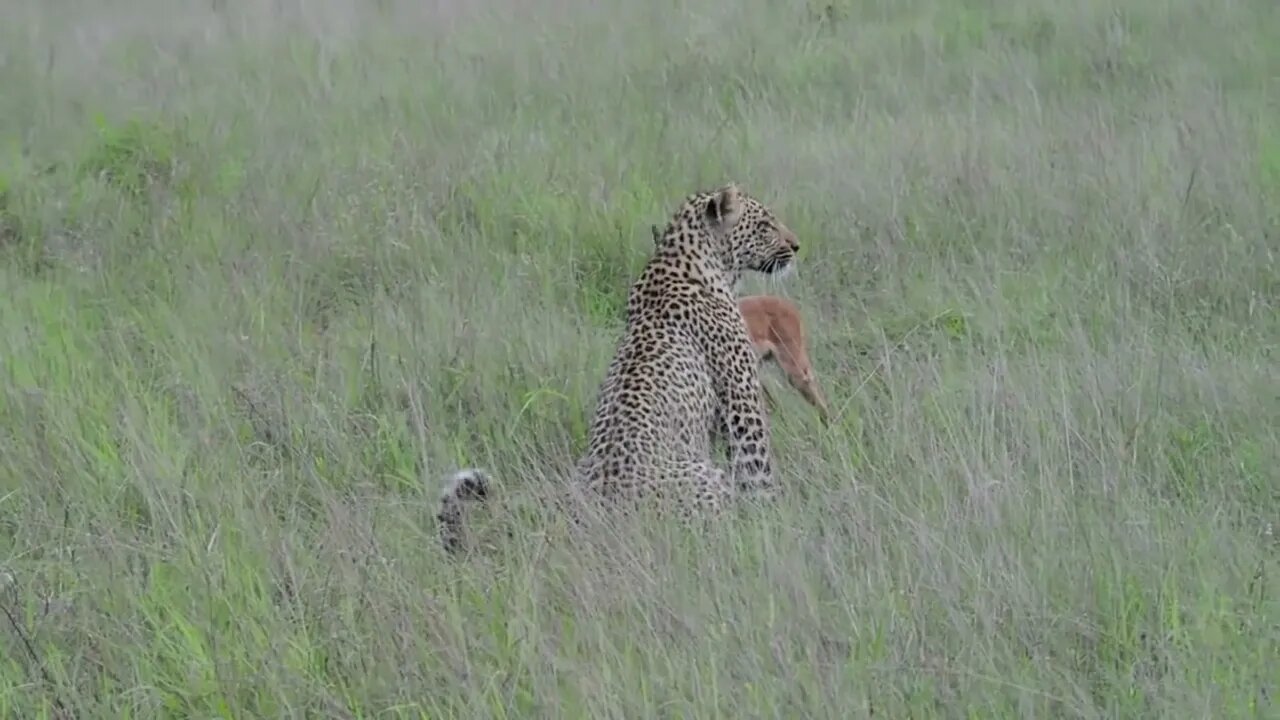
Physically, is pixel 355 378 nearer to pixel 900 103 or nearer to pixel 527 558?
pixel 527 558

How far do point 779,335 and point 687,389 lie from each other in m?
0.72

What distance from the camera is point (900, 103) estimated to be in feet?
26.9

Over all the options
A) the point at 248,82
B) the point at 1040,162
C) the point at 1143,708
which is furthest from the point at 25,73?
the point at 1143,708

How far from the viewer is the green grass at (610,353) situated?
3.41 metres

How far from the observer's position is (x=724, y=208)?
5824 mm

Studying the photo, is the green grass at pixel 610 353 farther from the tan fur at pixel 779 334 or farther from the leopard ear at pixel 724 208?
the leopard ear at pixel 724 208

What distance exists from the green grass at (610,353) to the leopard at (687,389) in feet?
0.53

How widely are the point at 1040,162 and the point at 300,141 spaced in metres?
3.87

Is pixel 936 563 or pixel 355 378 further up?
pixel 936 563

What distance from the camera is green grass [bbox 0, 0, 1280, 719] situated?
341 cm

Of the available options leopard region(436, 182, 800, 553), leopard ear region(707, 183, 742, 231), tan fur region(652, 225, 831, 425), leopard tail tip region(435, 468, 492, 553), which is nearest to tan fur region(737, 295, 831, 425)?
tan fur region(652, 225, 831, 425)

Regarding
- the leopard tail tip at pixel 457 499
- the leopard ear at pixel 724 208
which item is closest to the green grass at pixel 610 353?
the leopard tail tip at pixel 457 499

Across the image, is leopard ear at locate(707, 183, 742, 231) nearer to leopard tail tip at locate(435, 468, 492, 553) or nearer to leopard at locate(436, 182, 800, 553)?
leopard at locate(436, 182, 800, 553)

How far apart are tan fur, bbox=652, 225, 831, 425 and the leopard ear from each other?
0.26 m
